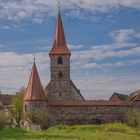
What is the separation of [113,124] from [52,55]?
20.5 meters

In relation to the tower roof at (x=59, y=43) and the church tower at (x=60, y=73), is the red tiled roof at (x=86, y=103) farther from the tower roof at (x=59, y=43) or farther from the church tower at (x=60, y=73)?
the tower roof at (x=59, y=43)

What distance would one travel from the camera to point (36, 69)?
83312 millimetres

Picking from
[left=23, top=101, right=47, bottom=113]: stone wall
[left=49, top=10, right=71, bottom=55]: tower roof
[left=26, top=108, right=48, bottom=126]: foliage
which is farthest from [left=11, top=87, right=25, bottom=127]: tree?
[left=49, top=10, right=71, bottom=55]: tower roof

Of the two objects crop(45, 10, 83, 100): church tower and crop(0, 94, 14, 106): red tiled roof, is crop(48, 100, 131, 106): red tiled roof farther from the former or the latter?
crop(0, 94, 14, 106): red tiled roof

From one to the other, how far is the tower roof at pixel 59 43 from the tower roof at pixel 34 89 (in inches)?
432

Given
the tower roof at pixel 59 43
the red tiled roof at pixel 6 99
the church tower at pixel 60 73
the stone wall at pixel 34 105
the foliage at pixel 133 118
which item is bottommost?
the foliage at pixel 133 118

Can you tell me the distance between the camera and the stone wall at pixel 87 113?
268ft

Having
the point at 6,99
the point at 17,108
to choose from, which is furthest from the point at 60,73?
the point at 6,99

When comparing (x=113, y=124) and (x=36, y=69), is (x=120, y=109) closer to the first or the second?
(x=113, y=124)

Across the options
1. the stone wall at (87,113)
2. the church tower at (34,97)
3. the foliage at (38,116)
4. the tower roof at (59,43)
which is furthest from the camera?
the tower roof at (59,43)

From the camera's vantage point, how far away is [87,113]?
8256 centimetres

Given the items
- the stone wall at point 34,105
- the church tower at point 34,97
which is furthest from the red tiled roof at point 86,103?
the church tower at point 34,97

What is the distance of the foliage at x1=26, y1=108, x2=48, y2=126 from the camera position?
76938mm

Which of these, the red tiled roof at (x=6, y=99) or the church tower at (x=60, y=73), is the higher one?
→ the church tower at (x=60, y=73)
